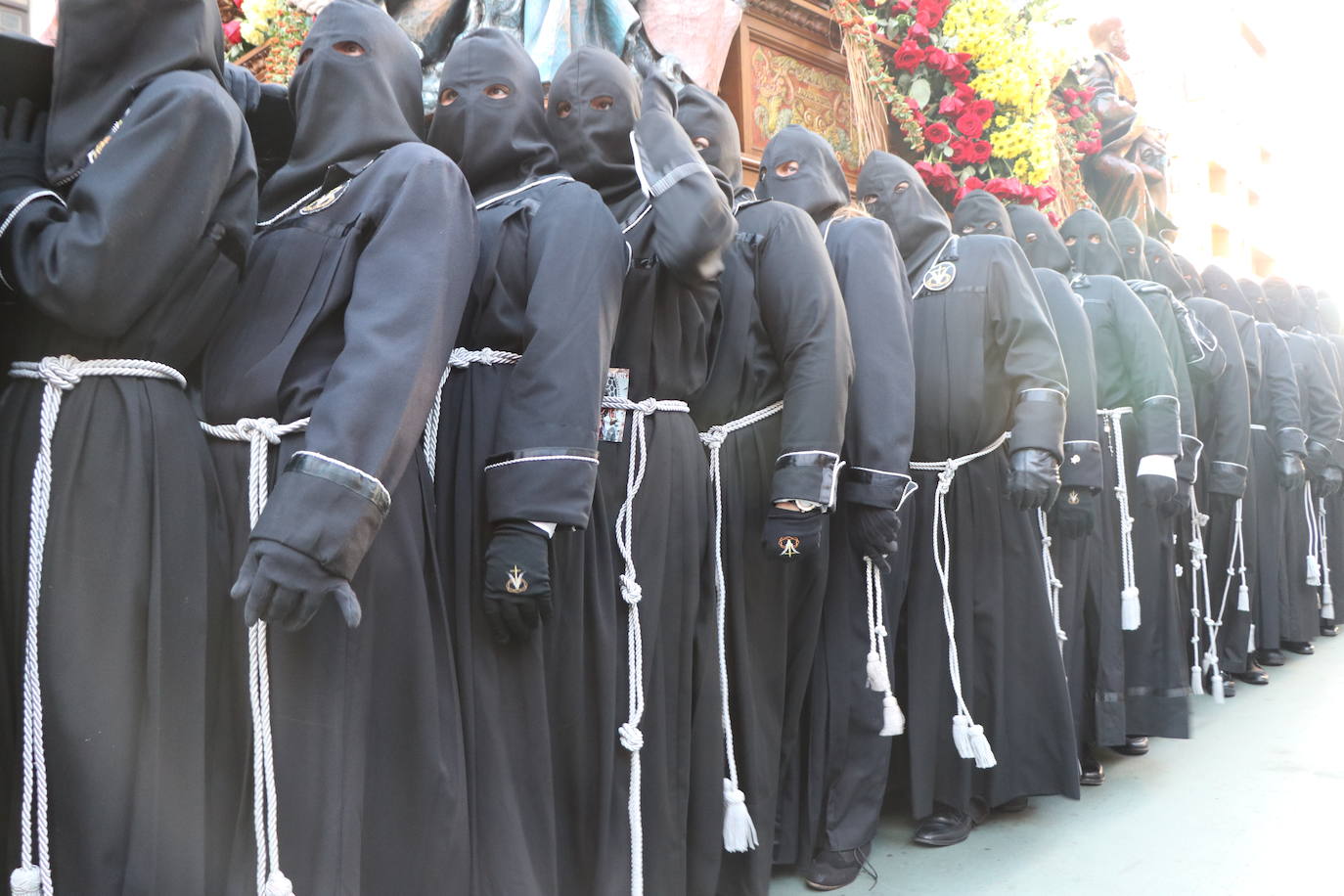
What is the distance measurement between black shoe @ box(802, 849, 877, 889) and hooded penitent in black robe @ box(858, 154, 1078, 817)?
40cm

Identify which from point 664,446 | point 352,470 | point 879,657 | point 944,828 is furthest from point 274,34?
point 944,828

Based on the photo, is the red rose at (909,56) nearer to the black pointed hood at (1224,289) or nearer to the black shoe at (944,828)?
the black pointed hood at (1224,289)

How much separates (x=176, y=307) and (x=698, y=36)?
10.1ft

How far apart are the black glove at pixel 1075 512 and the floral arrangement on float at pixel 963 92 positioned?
6.52 ft

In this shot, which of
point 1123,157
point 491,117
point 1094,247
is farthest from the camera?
point 1123,157

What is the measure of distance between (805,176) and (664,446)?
1.25 metres

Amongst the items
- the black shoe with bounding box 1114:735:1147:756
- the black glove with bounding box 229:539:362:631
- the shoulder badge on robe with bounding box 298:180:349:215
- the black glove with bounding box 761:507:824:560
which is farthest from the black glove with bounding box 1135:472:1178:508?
the black glove with bounding box 229:539:362:631

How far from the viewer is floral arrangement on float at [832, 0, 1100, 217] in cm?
550

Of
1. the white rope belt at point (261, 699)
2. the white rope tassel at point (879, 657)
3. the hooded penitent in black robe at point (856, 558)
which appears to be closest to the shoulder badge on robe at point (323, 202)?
the white rope belt at point (261, 699)

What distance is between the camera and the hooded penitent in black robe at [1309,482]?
23.4ft

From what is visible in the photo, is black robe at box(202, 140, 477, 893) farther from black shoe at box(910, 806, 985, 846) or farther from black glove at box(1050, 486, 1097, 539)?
black glove at box(1050, 486, 1097, 539)

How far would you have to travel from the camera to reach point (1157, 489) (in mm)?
4637

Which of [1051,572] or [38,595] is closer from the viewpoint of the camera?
[38,595]

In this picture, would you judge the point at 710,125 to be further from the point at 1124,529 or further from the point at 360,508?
the point at 1124,529
